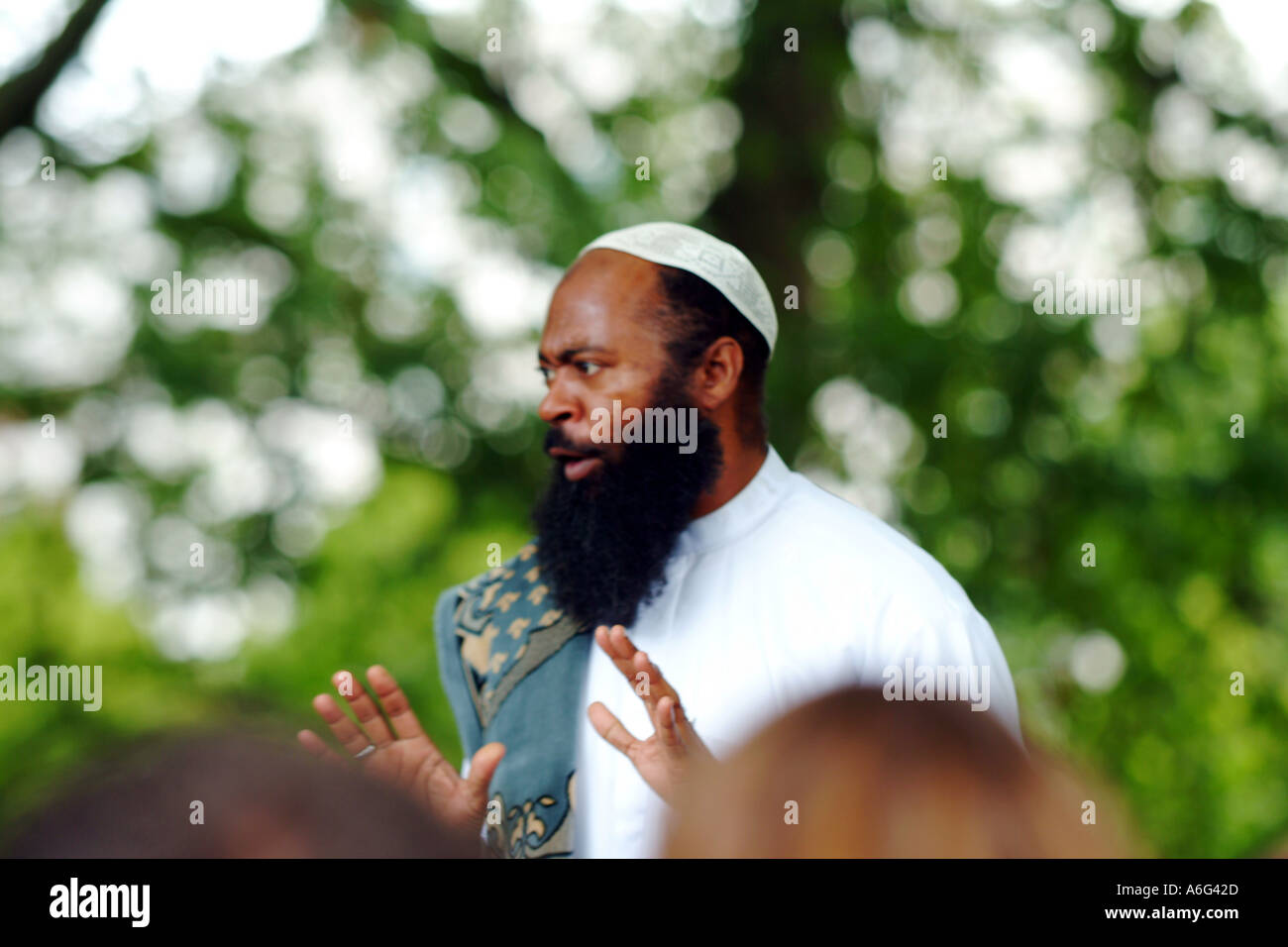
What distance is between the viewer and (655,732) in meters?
2.35

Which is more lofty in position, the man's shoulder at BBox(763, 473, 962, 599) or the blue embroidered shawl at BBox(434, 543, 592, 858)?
the man's shoulder at BBox(763, 473, 962, 599)

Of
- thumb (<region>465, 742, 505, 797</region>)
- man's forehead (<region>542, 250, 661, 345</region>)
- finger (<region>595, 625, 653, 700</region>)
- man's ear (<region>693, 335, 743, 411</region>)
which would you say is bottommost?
thumb (<region>465, 742, 505, 797</region>)

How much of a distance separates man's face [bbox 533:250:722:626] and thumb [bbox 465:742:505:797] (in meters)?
0.48

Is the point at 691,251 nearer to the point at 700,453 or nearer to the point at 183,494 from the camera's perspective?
the point at 700,453

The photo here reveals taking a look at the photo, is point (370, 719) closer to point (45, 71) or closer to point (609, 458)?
point (609, 458)

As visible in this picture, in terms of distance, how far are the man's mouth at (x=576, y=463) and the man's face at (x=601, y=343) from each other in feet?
0.32

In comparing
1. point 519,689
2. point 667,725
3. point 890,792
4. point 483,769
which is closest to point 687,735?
point 667,725

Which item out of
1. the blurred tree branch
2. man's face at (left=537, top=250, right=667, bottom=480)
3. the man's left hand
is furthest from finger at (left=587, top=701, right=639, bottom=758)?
the blurred tree branch

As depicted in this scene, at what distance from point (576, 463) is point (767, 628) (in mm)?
556

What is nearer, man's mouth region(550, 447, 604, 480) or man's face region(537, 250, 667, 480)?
man's face region(537, 250, 667, 480)

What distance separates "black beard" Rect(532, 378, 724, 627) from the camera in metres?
2.77

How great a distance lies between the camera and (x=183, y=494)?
5672mm

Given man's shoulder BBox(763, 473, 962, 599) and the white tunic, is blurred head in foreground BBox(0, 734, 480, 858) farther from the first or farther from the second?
man's shoulder BBox(763, 473, 962, 599)
